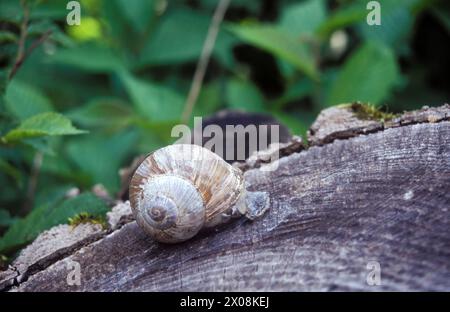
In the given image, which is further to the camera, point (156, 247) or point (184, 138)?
point (184, 138)

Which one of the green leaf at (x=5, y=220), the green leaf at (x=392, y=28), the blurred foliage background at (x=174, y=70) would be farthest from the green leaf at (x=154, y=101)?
the green leaf at (x=392, y=28)

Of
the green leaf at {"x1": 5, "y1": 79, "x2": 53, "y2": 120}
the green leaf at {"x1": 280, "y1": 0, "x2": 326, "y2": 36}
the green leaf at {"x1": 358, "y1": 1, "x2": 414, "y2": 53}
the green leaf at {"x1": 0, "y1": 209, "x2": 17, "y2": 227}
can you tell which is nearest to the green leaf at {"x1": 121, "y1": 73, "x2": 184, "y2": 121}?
the green leaf at {"x1": 5, "y1": 79, "x2": 53, "y2": 120}

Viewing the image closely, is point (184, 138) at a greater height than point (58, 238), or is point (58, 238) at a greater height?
point (184, 138)

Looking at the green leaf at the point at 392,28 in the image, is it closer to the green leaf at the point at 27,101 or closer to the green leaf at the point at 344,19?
the green leaf at the point at 344,19
